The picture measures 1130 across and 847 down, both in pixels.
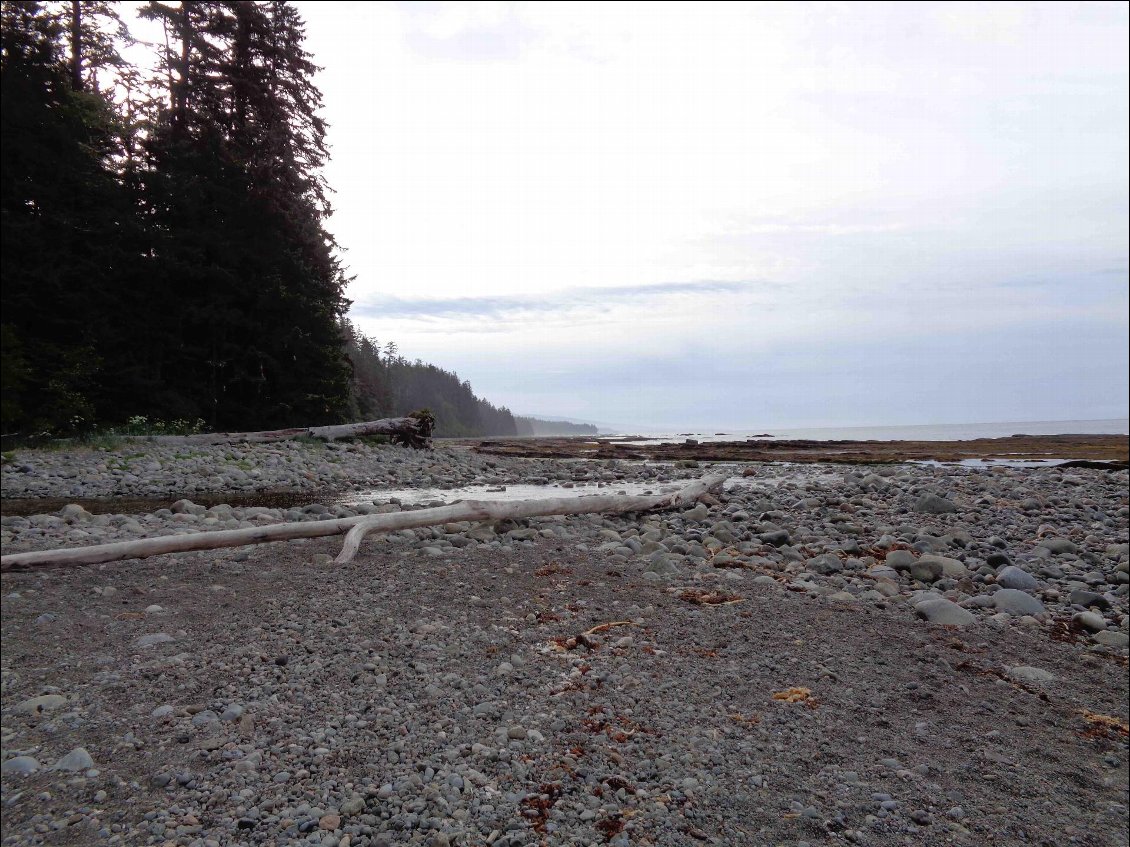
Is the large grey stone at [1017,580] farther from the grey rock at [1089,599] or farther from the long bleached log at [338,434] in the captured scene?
the long bleached log at [338,434]

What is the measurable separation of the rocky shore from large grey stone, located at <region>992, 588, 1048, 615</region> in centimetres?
2

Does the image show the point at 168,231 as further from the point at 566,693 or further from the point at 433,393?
the point at 433,393

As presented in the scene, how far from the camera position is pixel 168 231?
17.4 m

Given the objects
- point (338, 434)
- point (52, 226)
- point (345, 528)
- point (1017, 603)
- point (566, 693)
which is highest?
point (52, 226)

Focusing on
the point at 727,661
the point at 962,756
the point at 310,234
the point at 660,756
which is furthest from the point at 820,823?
the point at 310,234

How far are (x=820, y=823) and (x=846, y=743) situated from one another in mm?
631

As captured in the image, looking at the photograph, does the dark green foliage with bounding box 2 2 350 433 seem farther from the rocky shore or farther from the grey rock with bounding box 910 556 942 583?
the grey rock with bounding box 910 556 942 583

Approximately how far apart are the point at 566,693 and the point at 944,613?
9.62 feet

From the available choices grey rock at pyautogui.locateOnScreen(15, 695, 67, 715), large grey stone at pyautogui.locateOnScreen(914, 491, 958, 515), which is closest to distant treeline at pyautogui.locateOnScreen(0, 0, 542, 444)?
grey rock at pyautogui.locateOnScreen(15, 695, 67, 715)

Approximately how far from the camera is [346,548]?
217 inches

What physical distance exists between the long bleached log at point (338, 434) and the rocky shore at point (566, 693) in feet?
27.8

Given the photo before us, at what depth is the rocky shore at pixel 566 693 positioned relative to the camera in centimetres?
227

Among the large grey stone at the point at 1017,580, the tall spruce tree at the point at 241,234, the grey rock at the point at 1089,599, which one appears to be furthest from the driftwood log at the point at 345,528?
the tall spruce tree at the point at 241,234

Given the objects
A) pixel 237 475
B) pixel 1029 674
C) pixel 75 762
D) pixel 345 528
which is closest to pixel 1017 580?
pixel 1029 674
